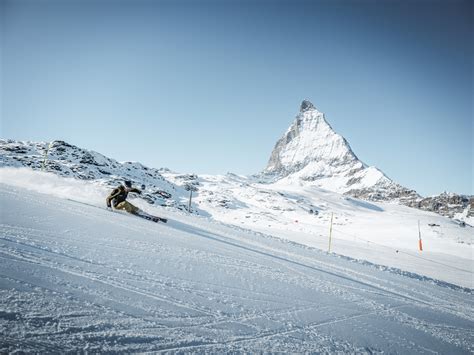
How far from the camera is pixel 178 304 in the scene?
3873mm

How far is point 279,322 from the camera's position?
4047mm

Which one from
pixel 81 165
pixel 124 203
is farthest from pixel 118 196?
pixel 81 165

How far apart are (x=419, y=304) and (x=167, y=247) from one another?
22.3 ft

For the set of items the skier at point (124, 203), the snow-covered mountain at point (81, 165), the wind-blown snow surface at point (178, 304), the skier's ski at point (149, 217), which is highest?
the snow-covered mountain at point (81, 165)

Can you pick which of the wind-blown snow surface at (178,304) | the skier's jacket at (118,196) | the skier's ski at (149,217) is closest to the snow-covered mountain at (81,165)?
the skier's jacket at (118,196)

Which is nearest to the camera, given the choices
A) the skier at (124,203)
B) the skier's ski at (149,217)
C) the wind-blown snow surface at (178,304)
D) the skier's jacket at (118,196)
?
the wind-blown snow surface at (178,304)

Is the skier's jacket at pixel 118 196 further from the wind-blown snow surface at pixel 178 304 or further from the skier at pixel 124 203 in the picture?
the wind-blown snow surface at pixel 178 304

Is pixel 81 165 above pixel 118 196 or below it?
above

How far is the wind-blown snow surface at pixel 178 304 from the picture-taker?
2.92 metres

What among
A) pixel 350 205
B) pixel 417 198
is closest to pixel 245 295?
pixel 350 205

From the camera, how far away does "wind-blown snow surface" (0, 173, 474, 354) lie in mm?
2920

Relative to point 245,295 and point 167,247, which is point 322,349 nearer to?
point 245,295

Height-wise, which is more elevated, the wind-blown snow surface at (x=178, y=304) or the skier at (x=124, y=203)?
the skier at (x=124, y=203)

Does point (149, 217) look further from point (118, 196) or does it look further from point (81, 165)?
point (81, 165)
